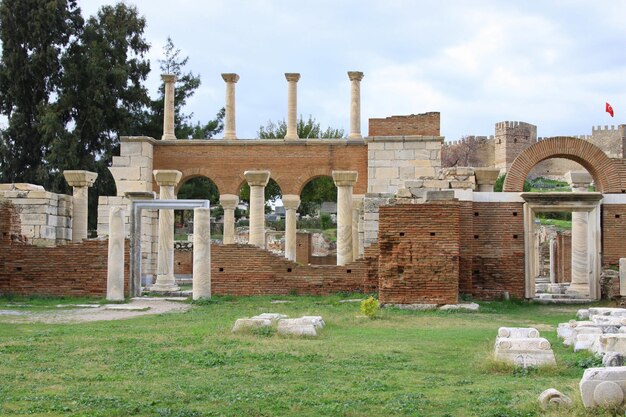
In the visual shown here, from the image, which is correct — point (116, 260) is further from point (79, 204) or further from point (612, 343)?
point (612, 343)

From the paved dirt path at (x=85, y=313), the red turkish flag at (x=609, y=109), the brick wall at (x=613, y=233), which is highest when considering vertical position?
the red turkish flag at (x=609, y=109)

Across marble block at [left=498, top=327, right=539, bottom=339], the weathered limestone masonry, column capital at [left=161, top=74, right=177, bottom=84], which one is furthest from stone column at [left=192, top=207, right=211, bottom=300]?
column capital at [left=161, top=74, right=177, bottom=84]

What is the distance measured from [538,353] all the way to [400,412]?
2.70m

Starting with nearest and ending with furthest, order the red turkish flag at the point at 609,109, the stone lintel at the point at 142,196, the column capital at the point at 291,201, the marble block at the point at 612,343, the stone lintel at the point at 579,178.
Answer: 1. the marble block at the point at 612,343
2. the stone lintel at the point at 579,178
3. the stone lintel at the point at 142,196
4. the column capital at the point at 291,201
5. the red turkish flag at the point at 609,109

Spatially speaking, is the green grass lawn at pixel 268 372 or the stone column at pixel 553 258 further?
the stone column at pixel 553 258

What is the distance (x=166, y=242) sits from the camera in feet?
84.6

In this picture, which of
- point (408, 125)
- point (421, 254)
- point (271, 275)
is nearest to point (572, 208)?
point (421, 254)

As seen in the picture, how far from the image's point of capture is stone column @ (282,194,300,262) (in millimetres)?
30047

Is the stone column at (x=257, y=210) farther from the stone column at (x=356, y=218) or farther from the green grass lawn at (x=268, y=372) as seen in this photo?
the green grass lawn at (x=268, y=372)

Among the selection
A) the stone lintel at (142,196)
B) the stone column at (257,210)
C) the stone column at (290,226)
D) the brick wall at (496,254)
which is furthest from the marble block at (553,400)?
the stone column at (290,226)

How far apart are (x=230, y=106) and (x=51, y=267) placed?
40.6ft

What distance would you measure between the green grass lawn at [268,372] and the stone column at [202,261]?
19.0ft

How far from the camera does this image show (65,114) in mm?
41250

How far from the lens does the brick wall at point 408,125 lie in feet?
101
